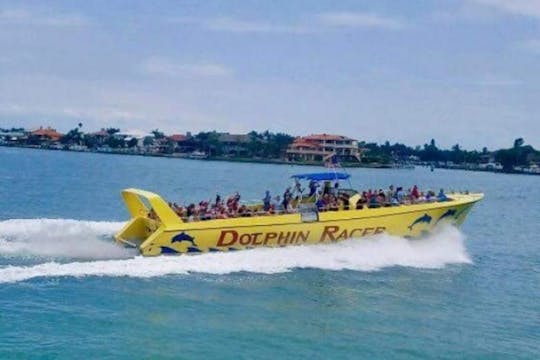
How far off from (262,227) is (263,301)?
5281 millimetres

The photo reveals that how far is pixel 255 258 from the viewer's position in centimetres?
2303

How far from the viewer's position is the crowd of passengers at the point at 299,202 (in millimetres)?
24188

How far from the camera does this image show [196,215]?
943 inches

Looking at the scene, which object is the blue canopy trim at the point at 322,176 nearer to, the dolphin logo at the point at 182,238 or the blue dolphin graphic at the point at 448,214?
the blue dolphin graphic at the point at 448,214

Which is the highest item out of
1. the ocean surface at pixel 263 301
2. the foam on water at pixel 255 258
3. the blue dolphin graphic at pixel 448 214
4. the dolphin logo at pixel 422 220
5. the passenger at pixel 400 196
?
the passenger at pixel 400 196

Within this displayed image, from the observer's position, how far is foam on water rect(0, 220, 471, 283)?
20188 mm

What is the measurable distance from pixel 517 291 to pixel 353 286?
17.3ft

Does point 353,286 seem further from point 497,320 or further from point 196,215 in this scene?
point 196,215

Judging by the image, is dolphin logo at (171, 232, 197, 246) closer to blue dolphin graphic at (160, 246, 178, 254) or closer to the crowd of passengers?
blue dolphin graphic at (160, 246, 178, 254)

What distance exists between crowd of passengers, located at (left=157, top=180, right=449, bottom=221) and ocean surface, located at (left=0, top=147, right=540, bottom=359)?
140 centimetres

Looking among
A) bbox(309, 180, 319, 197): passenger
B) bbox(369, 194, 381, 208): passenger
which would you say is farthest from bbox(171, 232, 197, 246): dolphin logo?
bbox(369, 194, 381, 208): passenger

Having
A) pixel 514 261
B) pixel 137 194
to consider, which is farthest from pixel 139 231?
pixel 514 261

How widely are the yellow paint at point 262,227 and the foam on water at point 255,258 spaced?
1.18ft

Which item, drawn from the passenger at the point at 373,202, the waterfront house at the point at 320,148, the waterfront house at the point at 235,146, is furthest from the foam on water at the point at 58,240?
the waterfront house at the point at 235,146
